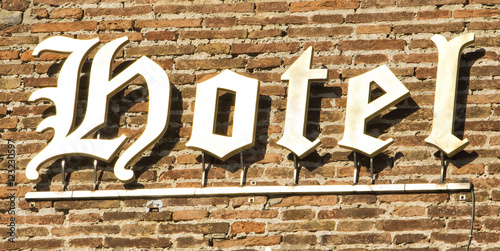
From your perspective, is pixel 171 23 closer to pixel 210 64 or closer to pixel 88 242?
pixel 210 64

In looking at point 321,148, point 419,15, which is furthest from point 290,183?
point 419,15

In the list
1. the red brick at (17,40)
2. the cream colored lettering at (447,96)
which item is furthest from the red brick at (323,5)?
the red brick at (17,40)

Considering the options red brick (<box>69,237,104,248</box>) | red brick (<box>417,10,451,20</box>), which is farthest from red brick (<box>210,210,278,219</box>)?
red brick (<box>417,10,451,20</box>)

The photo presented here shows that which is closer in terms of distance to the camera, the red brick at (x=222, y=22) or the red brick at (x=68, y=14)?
the red brick at (x=222, y=22)

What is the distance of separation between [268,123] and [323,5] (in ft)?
2.68

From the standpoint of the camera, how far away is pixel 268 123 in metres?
4.36

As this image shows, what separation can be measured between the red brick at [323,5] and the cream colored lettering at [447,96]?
583 millimetres

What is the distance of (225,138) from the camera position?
4234mm

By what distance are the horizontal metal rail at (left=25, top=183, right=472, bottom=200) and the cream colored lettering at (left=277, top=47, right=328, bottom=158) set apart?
0.23 metres

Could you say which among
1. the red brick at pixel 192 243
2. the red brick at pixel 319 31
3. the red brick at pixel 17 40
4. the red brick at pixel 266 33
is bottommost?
the red brick at pixel 192 243

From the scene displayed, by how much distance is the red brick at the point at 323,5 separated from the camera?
14.7 feet

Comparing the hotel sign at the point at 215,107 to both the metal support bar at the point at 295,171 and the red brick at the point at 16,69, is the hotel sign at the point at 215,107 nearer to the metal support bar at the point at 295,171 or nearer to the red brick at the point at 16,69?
the metal support bar at the point at 295,171

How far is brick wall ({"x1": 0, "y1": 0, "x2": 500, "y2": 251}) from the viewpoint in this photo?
13.6ft

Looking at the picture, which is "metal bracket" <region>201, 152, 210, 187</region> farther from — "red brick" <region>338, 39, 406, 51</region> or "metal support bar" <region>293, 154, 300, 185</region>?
"red brick" <region>338, 39, 406, 51</region>
